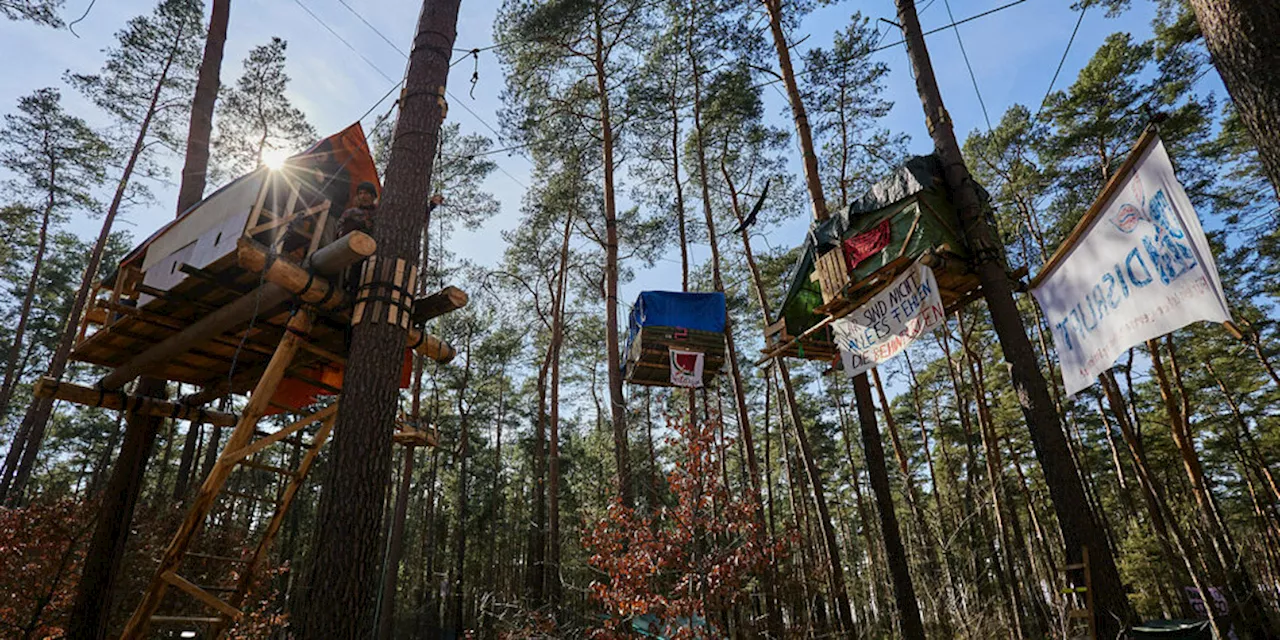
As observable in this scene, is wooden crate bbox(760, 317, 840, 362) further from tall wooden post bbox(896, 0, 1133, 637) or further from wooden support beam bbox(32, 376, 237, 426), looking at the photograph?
wooden support beam bbox(32, 376, 237, 426)

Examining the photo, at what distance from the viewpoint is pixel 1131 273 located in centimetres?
301

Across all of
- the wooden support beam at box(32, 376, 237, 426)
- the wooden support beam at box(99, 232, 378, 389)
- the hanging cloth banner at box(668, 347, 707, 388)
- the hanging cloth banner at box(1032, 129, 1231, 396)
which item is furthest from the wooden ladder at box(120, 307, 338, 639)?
the hanging cloth banner at box(668, 347, 707, 388)

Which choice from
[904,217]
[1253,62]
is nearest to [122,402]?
[904,217]

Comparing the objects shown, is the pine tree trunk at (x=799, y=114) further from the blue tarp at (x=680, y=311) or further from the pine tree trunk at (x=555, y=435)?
the pine tree trunk at (x=555, y=435)

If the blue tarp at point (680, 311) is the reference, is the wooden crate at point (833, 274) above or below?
below

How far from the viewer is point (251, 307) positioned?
4.89 metres

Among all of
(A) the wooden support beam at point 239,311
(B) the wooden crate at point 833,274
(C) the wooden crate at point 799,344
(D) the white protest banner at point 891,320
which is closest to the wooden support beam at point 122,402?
(A) the wooden support beam at point 239,311

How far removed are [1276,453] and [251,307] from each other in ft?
101

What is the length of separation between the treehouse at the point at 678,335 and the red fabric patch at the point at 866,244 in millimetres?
4318

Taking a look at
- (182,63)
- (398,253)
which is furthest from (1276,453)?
(182,63)

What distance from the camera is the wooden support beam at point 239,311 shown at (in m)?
4.40

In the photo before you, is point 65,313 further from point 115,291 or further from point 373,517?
point 373,517

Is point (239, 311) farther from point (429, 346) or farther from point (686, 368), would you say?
point (686, 368)

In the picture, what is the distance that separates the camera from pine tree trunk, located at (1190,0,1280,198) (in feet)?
8.79
